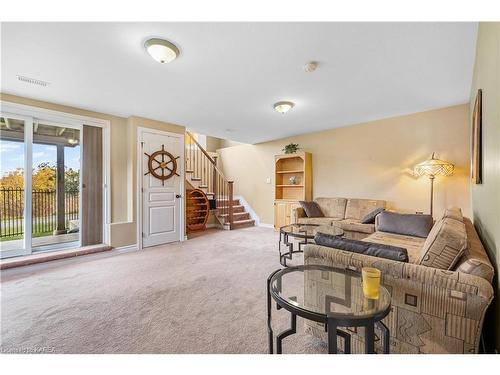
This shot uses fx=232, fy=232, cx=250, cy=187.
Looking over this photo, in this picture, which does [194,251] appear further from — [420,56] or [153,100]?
[420,56]

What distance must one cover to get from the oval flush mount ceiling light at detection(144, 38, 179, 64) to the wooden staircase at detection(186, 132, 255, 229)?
390cm

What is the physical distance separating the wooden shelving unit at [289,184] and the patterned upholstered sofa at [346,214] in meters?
0.57

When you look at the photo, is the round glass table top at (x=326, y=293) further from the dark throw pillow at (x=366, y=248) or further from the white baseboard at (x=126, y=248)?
the white baseboard at (x=126, y=248)

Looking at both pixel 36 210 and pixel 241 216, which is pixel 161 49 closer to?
pixel 36 210

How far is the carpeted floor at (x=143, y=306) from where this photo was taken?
161 centimetres

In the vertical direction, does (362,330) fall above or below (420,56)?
below

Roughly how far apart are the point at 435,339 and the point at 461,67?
2.79 m

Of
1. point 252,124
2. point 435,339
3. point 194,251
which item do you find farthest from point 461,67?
point 194,251

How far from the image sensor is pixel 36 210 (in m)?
3.54

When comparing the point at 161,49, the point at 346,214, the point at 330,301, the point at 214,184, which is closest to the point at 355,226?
the point at 346,214

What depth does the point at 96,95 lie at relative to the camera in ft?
10.6

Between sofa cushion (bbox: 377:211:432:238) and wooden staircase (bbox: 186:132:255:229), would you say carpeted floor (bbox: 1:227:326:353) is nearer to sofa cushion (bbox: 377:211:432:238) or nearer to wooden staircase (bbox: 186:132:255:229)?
sofa cushion (bbox: 377:211:432:238)
